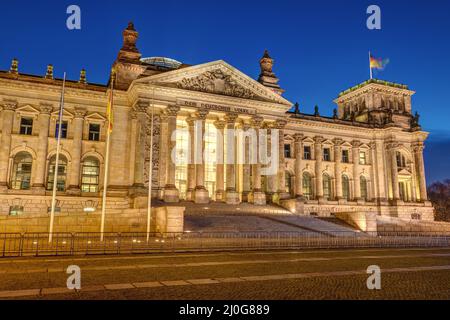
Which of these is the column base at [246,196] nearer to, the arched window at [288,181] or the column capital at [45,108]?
the arched window at [288,181]

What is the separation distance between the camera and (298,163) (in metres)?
Result: 55.9

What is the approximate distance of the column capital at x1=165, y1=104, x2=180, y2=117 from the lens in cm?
4219

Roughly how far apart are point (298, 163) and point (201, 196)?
19.5 m

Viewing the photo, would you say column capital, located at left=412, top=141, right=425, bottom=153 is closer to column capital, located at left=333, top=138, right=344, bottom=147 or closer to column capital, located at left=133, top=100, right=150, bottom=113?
column capital, located at left=333, top=138, right=344, bottom=147

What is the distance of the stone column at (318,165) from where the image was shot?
56.3 metres

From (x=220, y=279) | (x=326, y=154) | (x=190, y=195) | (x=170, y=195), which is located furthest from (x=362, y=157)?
(x=220, y=279)

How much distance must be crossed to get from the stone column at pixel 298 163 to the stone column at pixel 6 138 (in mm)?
35978

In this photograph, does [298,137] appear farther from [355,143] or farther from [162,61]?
[162,61]

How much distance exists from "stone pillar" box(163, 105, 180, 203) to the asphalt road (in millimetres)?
23010

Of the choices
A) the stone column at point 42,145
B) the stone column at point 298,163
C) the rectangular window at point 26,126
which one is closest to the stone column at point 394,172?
the stone column at point 298,163

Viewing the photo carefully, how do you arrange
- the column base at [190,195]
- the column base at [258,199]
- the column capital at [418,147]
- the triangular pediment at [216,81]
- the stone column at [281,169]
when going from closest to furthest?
1. the column base at [190,195]
2. the triangular pediment at [216,81]
3. the column base at [258,199]
4. the stone column at [281,169]
5. the column capital at [418,147]

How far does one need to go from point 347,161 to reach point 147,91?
3413 centimetres
